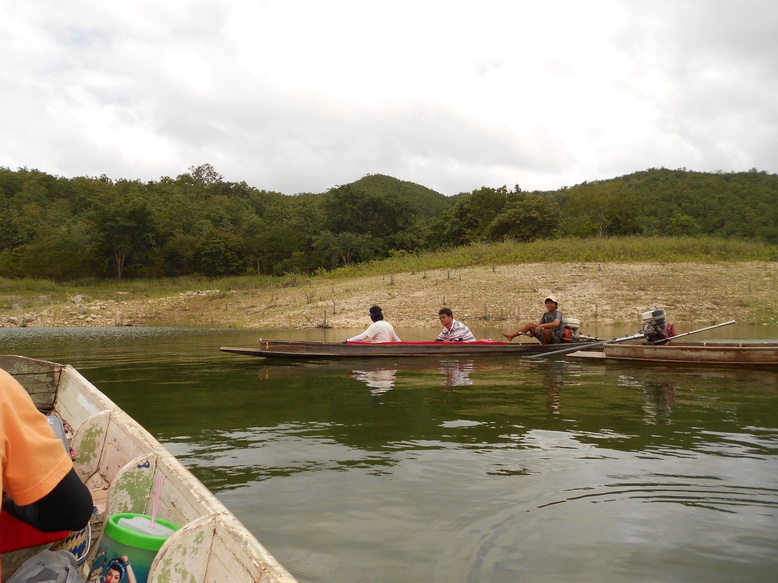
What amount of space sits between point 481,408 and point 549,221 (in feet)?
130

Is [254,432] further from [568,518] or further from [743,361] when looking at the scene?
[743,361]

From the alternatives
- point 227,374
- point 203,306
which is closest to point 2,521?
point 227,374

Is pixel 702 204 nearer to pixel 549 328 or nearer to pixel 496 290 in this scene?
pixel 496 290

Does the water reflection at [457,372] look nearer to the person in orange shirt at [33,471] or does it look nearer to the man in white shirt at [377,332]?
the man in white shirt at [377,332]

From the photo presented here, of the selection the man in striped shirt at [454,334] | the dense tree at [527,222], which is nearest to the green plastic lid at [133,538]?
the man in striped shirt at [454,334]

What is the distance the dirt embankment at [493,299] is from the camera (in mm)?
25781

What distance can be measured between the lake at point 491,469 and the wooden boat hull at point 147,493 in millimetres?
1105

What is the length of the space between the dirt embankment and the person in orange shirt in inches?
904

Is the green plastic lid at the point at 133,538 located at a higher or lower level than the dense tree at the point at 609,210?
lower

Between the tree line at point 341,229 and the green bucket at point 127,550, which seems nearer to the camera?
the green bucket at point 127,550

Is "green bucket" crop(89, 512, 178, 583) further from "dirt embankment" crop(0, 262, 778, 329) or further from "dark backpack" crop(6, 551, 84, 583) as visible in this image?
"dirt embankment" crop(0, 262, 778, 329)

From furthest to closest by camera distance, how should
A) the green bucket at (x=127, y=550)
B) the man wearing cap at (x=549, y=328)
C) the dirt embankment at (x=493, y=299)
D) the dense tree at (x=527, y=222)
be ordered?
the dense tree at (x=527, y=222) → the dirt embankment at (x=493, y=299) → the man wearing cap at (x=549, y=328) → the green bucket at (x=127, y=550)

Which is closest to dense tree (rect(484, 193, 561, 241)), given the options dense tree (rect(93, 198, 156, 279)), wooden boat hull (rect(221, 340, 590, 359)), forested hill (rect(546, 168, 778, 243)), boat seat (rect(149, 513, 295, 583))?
forested hill (rect(546, 168, 778, 243))

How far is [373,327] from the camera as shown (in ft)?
43.8
